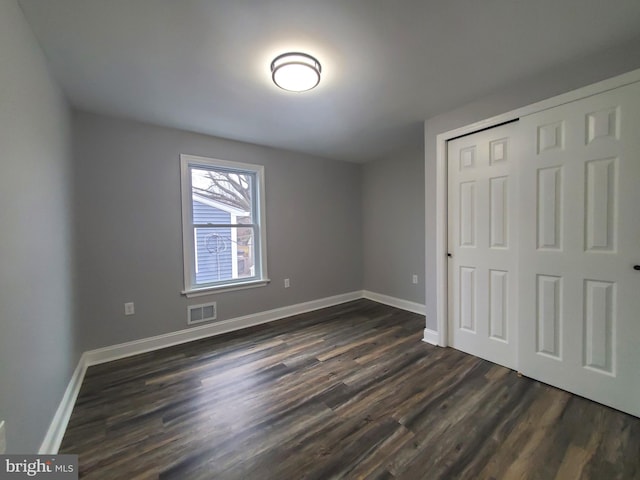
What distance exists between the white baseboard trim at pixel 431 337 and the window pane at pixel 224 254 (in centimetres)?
223

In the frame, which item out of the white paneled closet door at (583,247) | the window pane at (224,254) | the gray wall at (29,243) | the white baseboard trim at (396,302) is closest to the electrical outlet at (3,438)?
the gray wall at (29,243)

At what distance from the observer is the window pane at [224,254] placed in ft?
9.96

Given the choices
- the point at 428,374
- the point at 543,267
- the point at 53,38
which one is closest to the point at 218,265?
the point at 53,38

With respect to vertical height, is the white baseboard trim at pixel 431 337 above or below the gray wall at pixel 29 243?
below

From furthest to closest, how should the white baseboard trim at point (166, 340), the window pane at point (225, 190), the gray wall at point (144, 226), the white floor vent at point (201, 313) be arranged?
the window pane at point (225, 190), the white floor vent at point (201, 313), the gray wall at point (144, 226), the white baseboard trim at point (166, 340)

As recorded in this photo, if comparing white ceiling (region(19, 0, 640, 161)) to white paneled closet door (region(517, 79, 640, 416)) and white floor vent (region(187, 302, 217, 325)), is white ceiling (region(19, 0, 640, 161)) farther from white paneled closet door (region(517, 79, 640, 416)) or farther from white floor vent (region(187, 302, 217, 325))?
white floor vent (region(187, 302, 217, 325))

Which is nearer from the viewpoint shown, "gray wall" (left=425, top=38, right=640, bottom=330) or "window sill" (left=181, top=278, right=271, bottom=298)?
"gray wall" (left=425, top=38, right=640, bottom=330)

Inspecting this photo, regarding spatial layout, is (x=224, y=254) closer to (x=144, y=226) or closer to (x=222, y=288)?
(x=222, y=288)

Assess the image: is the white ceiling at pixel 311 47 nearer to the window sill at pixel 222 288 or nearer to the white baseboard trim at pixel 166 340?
the window sill at pixel 222 288

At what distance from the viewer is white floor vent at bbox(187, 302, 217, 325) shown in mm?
2893

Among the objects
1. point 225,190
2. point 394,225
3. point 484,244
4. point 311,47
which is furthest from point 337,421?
point 394,225

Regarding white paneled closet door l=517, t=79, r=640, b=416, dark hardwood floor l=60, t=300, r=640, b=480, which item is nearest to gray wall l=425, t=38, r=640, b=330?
white paneled closet door l=517, t=79, r=640, b=416

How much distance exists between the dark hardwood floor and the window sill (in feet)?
2.14

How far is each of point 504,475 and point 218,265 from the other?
3.01m
